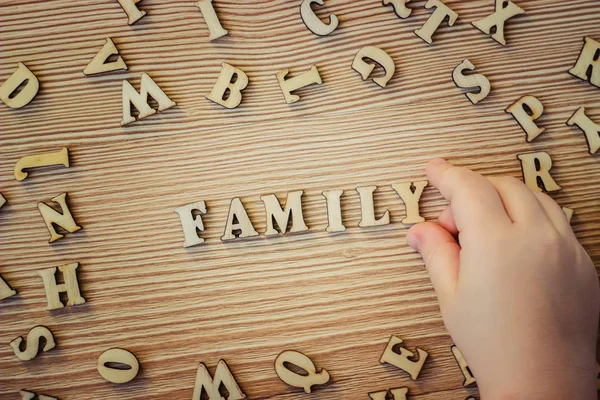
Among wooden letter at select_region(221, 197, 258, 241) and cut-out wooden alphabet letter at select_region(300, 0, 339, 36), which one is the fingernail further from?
cut-out wooden alphabet letter at select_region(300, 0, 339, 36)

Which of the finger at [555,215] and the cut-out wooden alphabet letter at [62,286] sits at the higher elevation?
the finger at [555,215]

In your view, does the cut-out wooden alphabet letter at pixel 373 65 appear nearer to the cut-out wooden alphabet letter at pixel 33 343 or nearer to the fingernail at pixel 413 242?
the fingernail at pixel 413 242

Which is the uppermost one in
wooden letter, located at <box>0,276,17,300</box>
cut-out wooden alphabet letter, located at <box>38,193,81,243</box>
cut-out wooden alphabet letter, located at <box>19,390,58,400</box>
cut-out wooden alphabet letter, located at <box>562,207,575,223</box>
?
cut-out wooden alphabet letter, located at <box>562,207,575,223</box>

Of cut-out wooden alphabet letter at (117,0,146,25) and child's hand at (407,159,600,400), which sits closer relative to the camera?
child's hand at (407,159,600,400)

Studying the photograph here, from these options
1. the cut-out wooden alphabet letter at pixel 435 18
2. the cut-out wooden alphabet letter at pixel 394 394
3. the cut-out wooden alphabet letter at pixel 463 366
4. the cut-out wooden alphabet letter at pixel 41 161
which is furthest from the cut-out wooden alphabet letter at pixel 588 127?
the cut-out wooden alphabet letter at pixel 41 161

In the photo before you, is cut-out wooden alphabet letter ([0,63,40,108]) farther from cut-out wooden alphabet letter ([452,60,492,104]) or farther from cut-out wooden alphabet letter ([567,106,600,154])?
cut-out wooden alphabet letter ([567,106,600,154])

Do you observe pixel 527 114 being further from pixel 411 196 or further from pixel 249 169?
pixel 249 169

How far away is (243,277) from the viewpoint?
86cm

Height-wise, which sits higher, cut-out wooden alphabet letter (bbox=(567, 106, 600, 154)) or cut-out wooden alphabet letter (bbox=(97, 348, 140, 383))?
cut-out wooden alphabet letter (bbox=(567, 106, 600, 154))

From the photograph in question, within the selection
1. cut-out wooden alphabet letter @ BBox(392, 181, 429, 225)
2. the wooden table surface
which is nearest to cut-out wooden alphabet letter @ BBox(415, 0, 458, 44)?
the wooden table surface

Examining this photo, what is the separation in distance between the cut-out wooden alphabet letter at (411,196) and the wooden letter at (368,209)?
36 millimetres

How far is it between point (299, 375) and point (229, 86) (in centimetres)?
51

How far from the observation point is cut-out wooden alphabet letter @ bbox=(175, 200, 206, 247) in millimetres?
849

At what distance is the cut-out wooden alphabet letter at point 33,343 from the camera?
847mm
